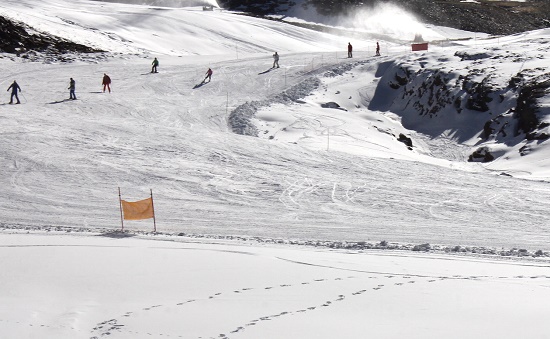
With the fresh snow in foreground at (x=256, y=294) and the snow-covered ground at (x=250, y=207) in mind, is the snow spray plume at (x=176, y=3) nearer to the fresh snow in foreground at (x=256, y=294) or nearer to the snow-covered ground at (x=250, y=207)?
the snow-covered ground at (x=250, y=207)

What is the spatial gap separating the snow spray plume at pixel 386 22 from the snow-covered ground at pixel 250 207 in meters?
26.5

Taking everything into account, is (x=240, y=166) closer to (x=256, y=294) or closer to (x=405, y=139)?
(x=405, y=139)

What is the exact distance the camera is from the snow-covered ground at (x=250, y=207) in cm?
806

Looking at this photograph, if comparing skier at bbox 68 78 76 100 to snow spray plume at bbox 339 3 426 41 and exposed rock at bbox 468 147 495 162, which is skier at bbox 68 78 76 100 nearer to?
exposed rock at bbox 468 147 495 162

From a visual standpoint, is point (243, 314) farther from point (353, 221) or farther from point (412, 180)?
point (412, 180)

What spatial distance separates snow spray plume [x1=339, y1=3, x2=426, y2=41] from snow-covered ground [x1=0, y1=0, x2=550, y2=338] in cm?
2653

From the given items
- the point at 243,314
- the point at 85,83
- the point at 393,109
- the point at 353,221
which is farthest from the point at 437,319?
the point at 85,83

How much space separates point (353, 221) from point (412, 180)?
4693 mm

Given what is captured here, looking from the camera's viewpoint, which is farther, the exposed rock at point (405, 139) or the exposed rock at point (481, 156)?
the exposed rock at point (405, 139)

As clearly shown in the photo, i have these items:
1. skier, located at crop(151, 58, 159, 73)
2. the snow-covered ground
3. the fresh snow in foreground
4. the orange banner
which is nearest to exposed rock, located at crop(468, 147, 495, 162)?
the snow-covered ground

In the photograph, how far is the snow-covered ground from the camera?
8062 millimetres

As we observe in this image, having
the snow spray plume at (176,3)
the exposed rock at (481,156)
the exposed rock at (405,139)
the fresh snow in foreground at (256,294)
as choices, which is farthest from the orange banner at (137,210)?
the snow spray plume at (176,3)

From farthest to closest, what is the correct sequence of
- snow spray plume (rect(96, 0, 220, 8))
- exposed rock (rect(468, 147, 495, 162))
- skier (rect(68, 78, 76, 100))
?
snow spray plume (rect(96, 0, 220, 8))
skier (rect(68, 78, 76, 100))
exposed rock (rect(468, 147, 495, 162))

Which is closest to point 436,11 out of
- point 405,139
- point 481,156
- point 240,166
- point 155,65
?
point 155,65
